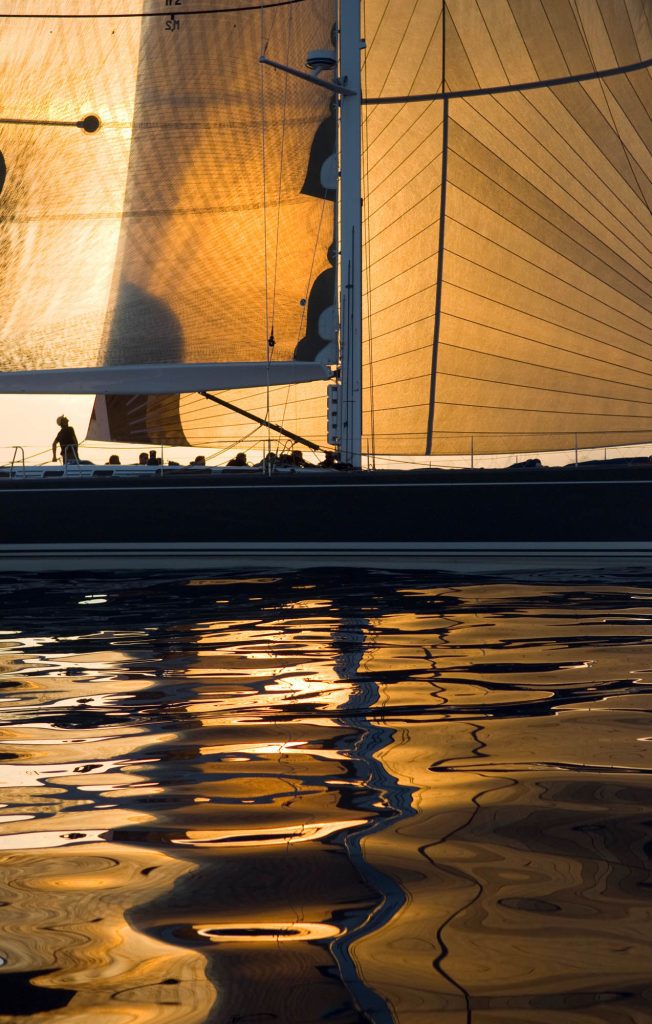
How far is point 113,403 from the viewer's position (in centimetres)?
1530

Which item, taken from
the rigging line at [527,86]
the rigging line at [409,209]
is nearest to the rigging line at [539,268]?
the rigging line at [409,209]

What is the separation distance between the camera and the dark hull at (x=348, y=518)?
513 inches

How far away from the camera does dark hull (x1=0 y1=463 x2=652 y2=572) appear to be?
13023mm

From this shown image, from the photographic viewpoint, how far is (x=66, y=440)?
50.3ft

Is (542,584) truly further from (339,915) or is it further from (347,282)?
(339,915)

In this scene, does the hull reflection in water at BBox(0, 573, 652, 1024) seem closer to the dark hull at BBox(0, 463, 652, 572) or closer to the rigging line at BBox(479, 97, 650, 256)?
the dark hull at BBox(0, 463, 652, 572)

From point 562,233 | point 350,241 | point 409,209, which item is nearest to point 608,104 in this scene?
point 562,233

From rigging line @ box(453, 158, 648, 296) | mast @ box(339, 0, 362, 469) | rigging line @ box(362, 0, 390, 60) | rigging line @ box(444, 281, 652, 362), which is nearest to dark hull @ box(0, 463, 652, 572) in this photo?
mast @ box(339, 0, 362, 469)

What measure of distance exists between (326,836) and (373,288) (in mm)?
11753

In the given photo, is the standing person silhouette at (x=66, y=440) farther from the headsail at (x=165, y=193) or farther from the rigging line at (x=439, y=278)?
the rigging line at (x=439, y=278)

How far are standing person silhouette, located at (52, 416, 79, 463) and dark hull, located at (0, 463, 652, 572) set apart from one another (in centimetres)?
70

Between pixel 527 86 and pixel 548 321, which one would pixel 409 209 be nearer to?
pixel 527 86

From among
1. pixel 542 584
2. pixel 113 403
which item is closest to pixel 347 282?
pixel 113 403

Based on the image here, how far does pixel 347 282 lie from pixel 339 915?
37.9 feet
